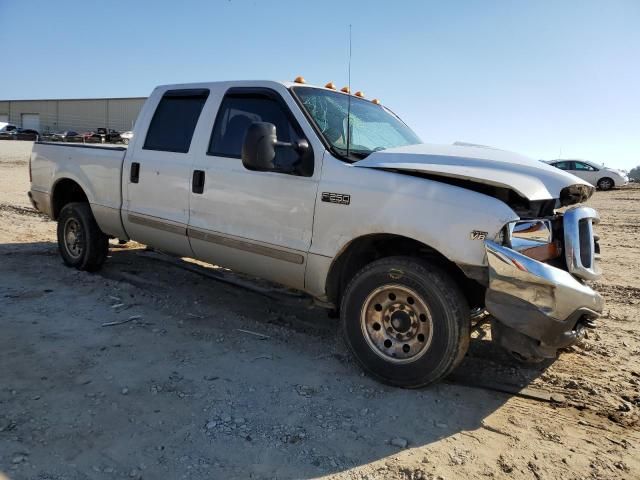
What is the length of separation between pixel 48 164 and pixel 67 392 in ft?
12.9

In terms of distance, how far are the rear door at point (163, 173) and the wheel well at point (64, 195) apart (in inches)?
51.7

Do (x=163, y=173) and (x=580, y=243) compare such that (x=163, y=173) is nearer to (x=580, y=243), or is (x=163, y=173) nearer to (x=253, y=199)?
(x=253, y=199)

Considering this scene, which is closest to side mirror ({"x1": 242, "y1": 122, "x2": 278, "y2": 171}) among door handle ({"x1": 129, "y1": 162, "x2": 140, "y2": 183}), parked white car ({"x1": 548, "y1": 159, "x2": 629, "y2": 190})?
door handle ({"x1": 129, "y1": 162, "x2": 140, "y2": 183})

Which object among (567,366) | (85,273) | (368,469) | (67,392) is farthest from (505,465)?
(85,273)

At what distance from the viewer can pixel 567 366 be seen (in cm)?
395

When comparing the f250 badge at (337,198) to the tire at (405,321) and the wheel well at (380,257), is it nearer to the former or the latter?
the wheel well at (380,257)

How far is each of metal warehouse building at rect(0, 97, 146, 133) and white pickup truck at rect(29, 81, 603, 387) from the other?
55.6 meters

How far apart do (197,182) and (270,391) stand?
204 centimetres

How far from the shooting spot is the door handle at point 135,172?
512cm

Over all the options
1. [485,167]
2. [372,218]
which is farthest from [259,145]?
[485,167]

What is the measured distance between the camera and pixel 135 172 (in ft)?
16.9

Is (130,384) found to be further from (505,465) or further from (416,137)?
(416,137)

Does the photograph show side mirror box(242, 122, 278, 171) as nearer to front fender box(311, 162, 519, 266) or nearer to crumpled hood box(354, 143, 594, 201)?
front fender box(311, 162, 519, 266)

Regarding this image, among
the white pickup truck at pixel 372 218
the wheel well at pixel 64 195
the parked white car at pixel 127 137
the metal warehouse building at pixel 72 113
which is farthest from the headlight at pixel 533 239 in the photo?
the metal warehouse building at pixel 72 113
